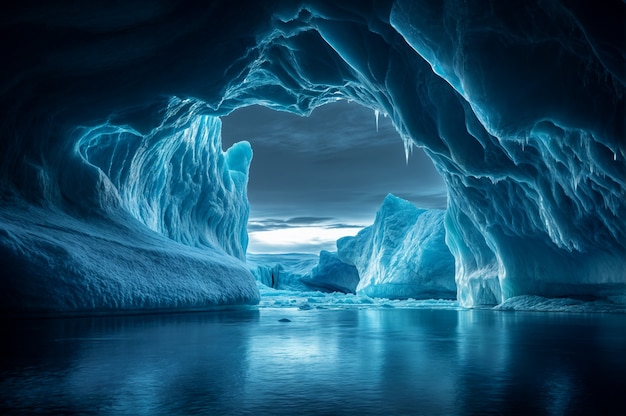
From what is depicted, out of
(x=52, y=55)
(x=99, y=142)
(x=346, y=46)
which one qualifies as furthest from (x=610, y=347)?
(x=99, y=142)

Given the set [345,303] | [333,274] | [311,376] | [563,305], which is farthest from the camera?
[333,274]

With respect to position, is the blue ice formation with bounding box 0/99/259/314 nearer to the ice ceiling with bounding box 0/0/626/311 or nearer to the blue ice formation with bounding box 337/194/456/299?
the ice ceiling with bounding box 0/0/626/311

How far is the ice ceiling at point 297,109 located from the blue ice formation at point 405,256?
37.3ft

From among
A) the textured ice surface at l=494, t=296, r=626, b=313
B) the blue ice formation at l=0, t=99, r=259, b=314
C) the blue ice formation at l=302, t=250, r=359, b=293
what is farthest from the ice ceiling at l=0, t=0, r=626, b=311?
the blue ice formation at l=302, t=250, r=359, b=293

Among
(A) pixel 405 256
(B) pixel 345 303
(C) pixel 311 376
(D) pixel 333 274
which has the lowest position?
(B) pixel 345 303

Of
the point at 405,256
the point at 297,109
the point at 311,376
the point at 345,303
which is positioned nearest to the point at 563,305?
the point at 297,109

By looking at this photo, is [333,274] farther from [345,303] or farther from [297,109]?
[297,109]

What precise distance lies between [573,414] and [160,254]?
9.78 meters

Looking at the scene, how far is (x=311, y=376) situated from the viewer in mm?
2875

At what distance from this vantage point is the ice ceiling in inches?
244

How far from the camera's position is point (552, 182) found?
938 cm

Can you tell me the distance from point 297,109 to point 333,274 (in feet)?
95.9

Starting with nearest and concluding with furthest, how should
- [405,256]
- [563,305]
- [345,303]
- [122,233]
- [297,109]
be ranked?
[122,233] < [563,305] < [297,109] < [345,303] < [405,256]

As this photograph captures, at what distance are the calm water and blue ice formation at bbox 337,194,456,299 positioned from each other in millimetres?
20806
